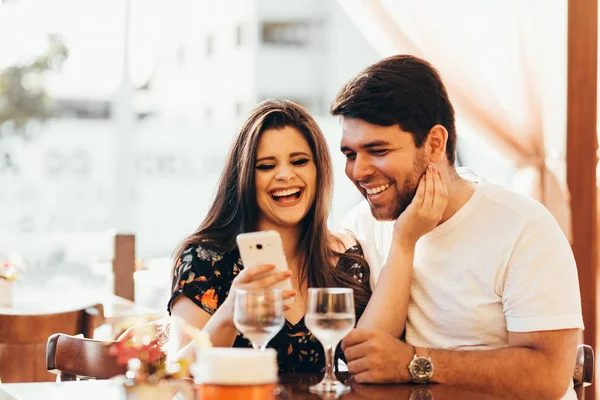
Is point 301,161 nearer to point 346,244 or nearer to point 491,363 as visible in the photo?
point 346,244

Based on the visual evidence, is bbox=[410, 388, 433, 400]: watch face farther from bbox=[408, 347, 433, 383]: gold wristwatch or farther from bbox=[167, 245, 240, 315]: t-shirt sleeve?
bbox=[167, 245, 240, 315]: t-shirt sleeve

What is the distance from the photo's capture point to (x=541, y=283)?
195cm

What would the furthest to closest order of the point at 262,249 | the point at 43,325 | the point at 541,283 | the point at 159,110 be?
the point at 159,110
the point at 43,325
the point at 541,283
the point at 262,249

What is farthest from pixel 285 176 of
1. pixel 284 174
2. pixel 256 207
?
pixel 256 207

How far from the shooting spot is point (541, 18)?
393 centimetres

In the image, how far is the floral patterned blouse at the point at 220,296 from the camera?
216 cm

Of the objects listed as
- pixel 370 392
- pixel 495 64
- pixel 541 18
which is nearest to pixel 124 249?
pixel 495 64

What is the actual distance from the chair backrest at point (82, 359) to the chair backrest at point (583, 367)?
1015 millimetres

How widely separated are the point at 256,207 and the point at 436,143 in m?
0.48

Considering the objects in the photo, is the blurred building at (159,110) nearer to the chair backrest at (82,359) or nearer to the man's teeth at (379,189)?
the man's teeth at (379,189)

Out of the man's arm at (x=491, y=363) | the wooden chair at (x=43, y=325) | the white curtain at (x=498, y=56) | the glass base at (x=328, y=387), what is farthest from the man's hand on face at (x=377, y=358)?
the white curtain at (x=498, y=56)

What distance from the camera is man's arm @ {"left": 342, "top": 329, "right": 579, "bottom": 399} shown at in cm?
181

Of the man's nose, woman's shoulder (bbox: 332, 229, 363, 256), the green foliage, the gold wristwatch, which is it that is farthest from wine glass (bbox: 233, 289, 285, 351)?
the green foliage

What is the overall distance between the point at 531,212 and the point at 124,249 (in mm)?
2528
